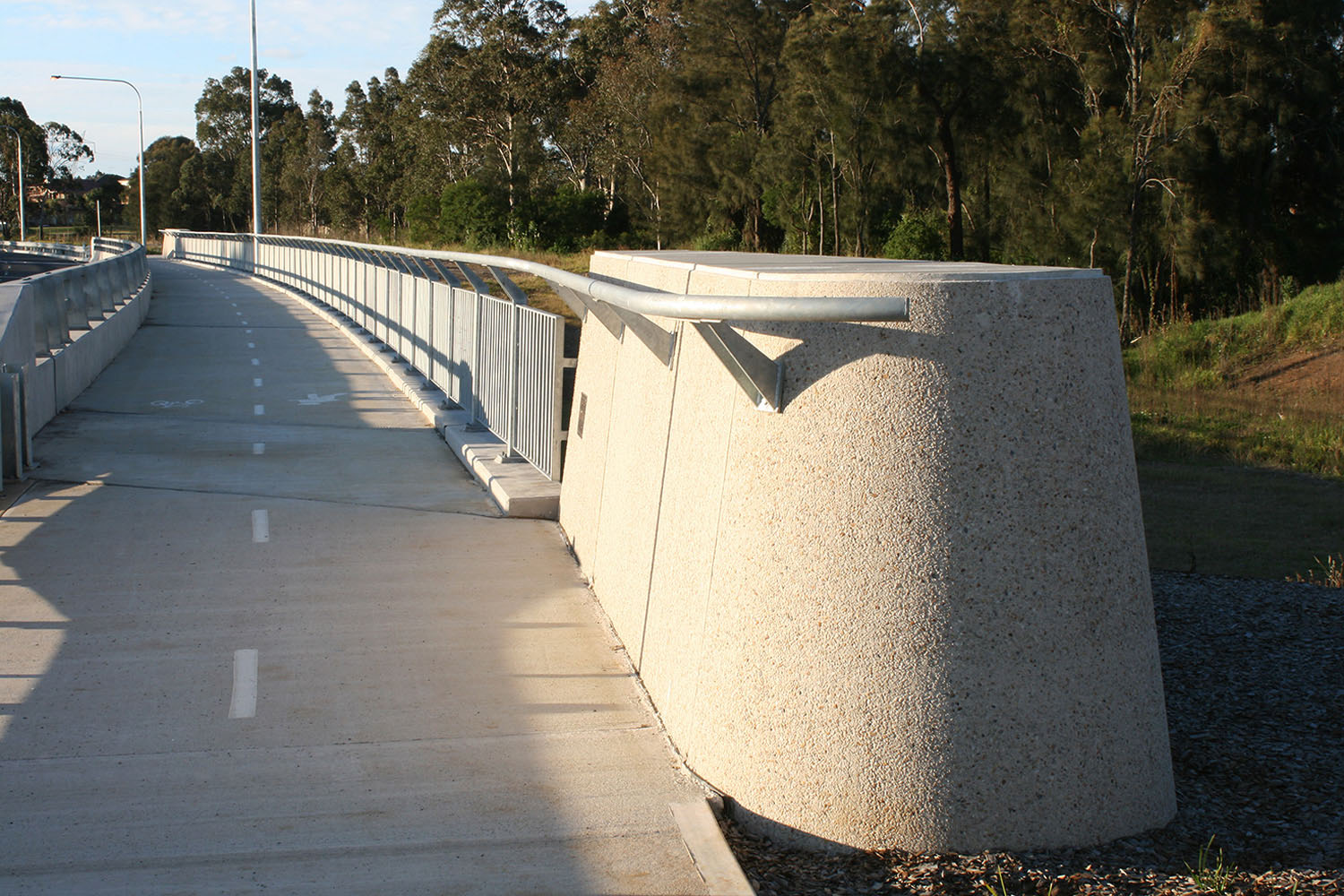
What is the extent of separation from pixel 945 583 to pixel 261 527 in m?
5.40

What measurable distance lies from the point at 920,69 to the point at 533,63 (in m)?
35.2

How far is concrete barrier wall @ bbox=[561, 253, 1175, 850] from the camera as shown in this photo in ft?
13.2

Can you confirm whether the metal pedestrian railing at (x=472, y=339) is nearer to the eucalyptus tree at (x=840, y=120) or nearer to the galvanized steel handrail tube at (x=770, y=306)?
the galvanized steel handrail tube at (x=770, y=306)

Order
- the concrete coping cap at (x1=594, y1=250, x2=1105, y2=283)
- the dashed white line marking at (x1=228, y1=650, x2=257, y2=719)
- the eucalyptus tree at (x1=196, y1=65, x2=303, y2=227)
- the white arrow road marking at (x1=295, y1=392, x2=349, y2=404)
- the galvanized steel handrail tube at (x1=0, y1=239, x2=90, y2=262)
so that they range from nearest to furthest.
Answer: the concrete coping cap at (x1=594, y1=250, x2=1105, y2=283) → the dashed white line marking at (x1=228, y1=650, x2=257, y2=719) → the white arrow road marking at (x1=295, y1=392, x2=349, y2=404) → the galvanized steel handrail tube at (x1=0, y1=239, x2=90, y2=262) → the eucalyptus tree at (x1=196, y1=65, x2=303, y2=227)

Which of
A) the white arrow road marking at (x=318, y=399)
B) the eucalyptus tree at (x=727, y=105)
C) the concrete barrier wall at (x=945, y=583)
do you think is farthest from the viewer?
the eucalyptus tree at (x=727, y=105)

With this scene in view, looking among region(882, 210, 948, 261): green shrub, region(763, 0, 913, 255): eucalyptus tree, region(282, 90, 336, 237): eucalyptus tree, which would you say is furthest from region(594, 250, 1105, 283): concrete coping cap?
region(282, 90, 336, 237): eucalyptus tree

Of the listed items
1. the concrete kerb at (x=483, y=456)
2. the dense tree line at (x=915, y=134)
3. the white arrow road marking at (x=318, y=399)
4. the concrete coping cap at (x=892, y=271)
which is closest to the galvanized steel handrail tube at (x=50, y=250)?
the dense tree line at (x=915, y=134)

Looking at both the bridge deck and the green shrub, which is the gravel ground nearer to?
the bridge deck

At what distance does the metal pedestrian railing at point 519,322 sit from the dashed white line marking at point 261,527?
1.81m

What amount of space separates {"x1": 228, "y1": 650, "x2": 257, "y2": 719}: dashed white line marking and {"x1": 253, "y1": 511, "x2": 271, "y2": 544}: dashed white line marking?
6.98 feet

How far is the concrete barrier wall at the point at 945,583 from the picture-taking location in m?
4.02

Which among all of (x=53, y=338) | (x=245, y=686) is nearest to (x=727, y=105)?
(x=53, y=338)

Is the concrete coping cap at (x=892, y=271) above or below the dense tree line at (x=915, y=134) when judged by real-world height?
below

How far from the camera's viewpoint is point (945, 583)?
13.2ft
